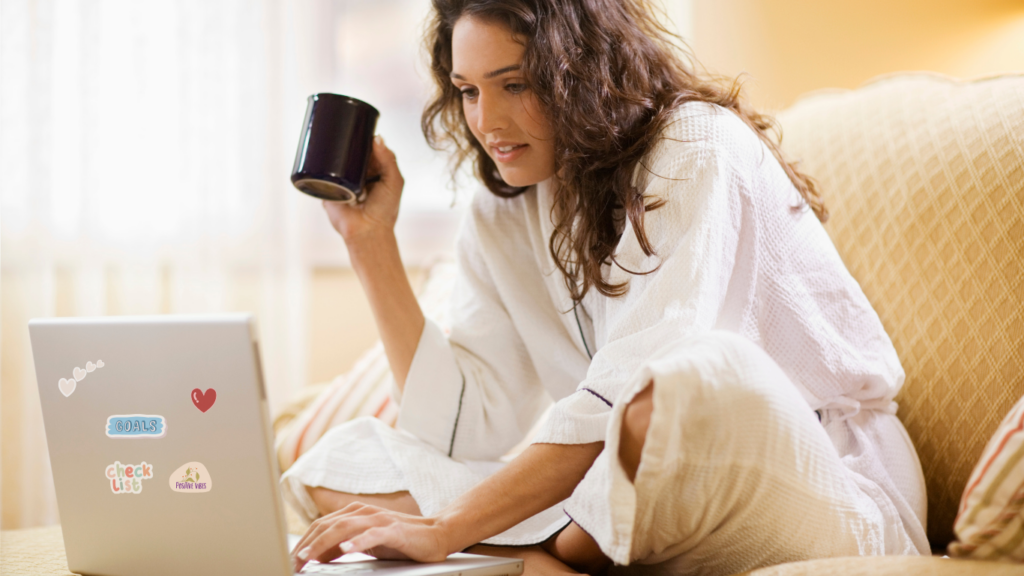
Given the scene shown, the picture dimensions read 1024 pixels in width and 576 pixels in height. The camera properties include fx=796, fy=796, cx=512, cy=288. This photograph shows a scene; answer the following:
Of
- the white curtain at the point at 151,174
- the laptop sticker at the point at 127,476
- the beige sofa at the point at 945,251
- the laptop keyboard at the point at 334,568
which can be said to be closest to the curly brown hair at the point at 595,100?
the beige sofa at the point at 945,251

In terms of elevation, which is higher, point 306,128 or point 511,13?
point 511,13

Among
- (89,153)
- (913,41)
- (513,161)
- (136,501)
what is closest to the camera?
(136,501)

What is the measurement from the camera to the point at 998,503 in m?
0.65

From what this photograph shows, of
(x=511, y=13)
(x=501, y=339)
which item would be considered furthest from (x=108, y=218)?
(x=511, y=13)

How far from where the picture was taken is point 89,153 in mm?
2062

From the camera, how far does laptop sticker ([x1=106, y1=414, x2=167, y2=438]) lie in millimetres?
712

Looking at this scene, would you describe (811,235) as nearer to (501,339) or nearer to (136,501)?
(501,339)

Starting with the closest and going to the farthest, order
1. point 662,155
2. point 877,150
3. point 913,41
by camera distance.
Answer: point 662,155 → point 877,150 → point 913,41

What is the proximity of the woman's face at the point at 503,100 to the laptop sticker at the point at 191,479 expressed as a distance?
586 millimetres

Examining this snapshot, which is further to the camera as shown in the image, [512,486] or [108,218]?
[108,218]

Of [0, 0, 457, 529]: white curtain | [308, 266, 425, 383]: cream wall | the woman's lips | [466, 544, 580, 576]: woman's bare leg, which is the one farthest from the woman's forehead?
[308, 266, 425, 383]: cream wall

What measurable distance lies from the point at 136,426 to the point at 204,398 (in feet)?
0.31

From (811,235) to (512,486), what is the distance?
51 centimetres

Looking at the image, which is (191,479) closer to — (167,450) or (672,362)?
(167,450)
